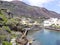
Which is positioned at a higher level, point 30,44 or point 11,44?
point 11,44

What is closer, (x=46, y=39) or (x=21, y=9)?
(x=46, y=39)

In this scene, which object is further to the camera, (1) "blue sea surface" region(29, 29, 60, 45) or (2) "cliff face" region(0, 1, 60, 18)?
(2) "cliff face" region(0, 1, 60, 18)

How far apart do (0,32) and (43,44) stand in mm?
7191

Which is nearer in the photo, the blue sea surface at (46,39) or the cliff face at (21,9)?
the blue sea surface at (46,39)

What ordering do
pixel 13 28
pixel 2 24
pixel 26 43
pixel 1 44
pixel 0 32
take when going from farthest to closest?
1. pixel 13 28
2. pixel 2 24
3. pixel 26 43
4. pixel 0 32
5. pixel 1 44

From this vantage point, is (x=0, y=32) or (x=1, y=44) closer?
(x=1, y=44)

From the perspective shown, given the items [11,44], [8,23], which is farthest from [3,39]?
[8,23]

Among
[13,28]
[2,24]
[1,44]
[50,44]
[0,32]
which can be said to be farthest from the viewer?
[13,28]

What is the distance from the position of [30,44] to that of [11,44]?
18.4 ft

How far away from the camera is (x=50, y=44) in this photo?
24.8m

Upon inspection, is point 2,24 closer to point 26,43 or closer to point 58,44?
point 26,43

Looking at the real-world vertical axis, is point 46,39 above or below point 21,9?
above

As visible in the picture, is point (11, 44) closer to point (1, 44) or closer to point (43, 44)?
point (1, 44)

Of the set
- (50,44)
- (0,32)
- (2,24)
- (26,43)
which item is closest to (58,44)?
(50,44)
